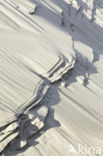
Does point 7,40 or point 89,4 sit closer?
point 7,40

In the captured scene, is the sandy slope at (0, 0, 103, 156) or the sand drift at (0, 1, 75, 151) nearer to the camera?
the sand drift at (0, 1, 75, 151)

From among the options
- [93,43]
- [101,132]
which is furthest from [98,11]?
[101,132]

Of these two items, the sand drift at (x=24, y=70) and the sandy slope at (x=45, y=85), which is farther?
the sandy slope at (x=45, y=85)

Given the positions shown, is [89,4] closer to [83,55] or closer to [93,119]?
[83,55]

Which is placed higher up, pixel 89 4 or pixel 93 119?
pixel 93 119

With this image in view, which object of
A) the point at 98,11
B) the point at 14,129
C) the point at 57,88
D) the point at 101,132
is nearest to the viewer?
the point at 14,129

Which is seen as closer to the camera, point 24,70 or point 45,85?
point 45,85

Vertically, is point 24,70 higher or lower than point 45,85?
lower

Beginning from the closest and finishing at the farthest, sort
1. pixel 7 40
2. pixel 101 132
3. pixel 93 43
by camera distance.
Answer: pixel 101 132
pixel 7 40
pixel 93 43
